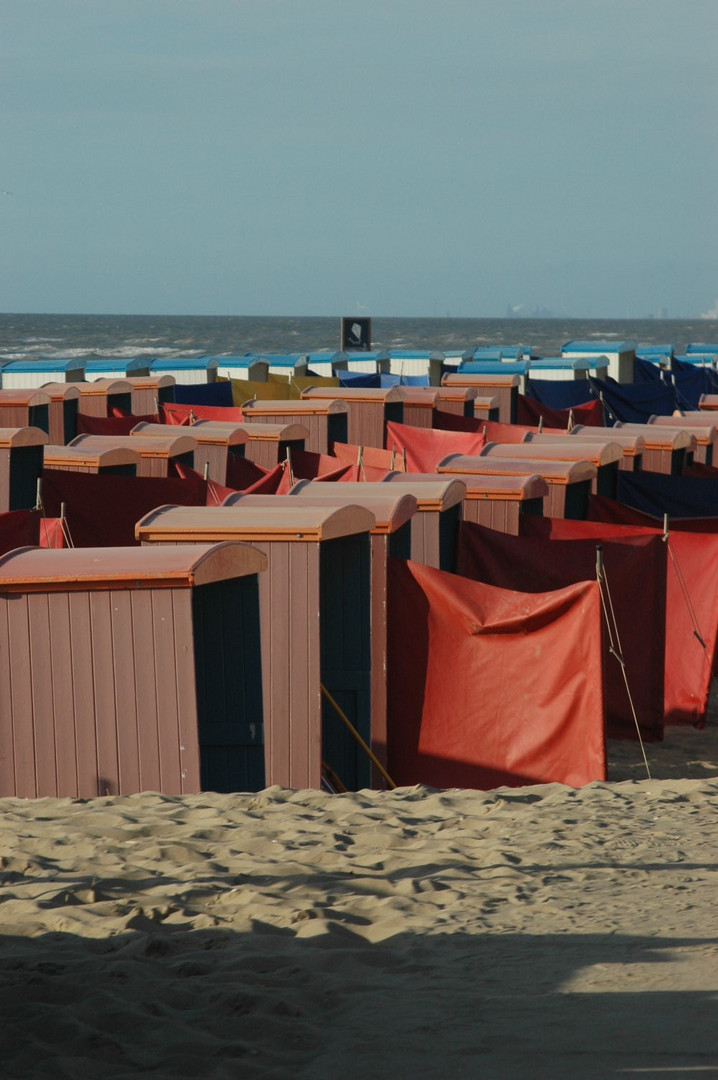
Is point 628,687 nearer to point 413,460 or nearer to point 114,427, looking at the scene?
point 413,460

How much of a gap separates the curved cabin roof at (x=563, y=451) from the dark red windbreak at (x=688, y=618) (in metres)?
2.23

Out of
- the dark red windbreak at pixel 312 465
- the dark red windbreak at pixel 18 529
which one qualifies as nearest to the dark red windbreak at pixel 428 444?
the dark red windbreak at pixel 312 465

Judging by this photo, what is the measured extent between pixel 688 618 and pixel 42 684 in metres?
5.98

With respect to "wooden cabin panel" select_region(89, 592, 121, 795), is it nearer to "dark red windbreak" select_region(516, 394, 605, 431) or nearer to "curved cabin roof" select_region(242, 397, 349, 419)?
"curved cabin roof" select_region(242, 397, 349, 419)

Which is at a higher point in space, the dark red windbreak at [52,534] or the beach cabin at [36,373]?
the beach cabin at [36,373]

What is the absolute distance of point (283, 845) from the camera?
6.48 meters

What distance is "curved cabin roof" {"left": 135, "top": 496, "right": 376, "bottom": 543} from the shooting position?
7.93m

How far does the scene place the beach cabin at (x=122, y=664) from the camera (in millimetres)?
6762

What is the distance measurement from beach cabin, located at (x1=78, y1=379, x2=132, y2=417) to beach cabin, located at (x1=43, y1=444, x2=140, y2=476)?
5.86 m

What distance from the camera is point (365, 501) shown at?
8992mm

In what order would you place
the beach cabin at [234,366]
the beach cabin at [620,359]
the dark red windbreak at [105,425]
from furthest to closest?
the beach cabin at [620,359]
the beach cabin at [234,366]
the dark red windbreak at [105,425]

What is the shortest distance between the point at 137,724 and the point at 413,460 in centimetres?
935

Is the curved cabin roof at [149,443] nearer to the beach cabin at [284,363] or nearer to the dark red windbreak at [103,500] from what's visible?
the dark red windbreak at [103,500]

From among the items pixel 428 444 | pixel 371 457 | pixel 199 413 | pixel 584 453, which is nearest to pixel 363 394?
pixel 199 413
